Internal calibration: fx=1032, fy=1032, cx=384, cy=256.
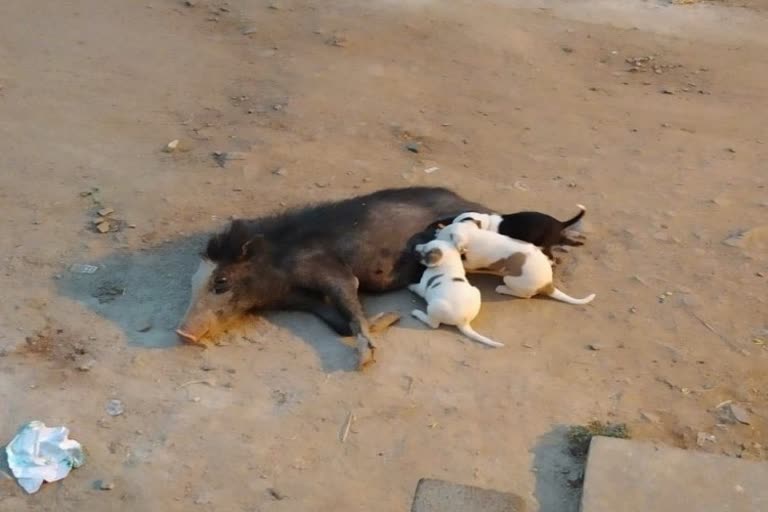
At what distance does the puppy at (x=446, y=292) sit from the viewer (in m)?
5.09

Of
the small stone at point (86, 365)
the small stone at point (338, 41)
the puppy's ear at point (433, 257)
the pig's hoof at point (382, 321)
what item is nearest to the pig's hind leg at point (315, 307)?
the pig's hoof at point (382, 321)

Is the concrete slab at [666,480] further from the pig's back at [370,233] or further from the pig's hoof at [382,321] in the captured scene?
the pig's back at [370,233]

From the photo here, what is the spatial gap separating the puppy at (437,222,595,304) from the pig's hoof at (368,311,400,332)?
0.48 meters

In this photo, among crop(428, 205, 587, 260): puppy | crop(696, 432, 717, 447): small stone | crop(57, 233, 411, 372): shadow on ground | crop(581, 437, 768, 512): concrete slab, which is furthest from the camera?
crop(428, 205, 587, 260): puppy

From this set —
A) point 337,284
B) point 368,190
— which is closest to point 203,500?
point 337,284

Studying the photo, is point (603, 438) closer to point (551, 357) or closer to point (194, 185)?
point (551, 357)

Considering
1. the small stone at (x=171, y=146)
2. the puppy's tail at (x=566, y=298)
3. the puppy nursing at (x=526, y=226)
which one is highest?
the puppy nursing at (x=526, y=226)

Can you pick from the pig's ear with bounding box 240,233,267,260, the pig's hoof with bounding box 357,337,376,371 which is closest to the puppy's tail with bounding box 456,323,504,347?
the pig's hoof with bounding box 357,337,376,371

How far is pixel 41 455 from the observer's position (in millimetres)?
4348

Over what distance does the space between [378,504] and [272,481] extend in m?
0.47

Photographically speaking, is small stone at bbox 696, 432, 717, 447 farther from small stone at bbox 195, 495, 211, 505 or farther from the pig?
small stone at bbox 195, 495, 211, 505

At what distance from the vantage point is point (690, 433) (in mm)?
4461

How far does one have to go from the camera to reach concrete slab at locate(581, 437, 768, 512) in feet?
13.0

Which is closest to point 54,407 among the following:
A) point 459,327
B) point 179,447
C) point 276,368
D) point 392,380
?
point 179,447
